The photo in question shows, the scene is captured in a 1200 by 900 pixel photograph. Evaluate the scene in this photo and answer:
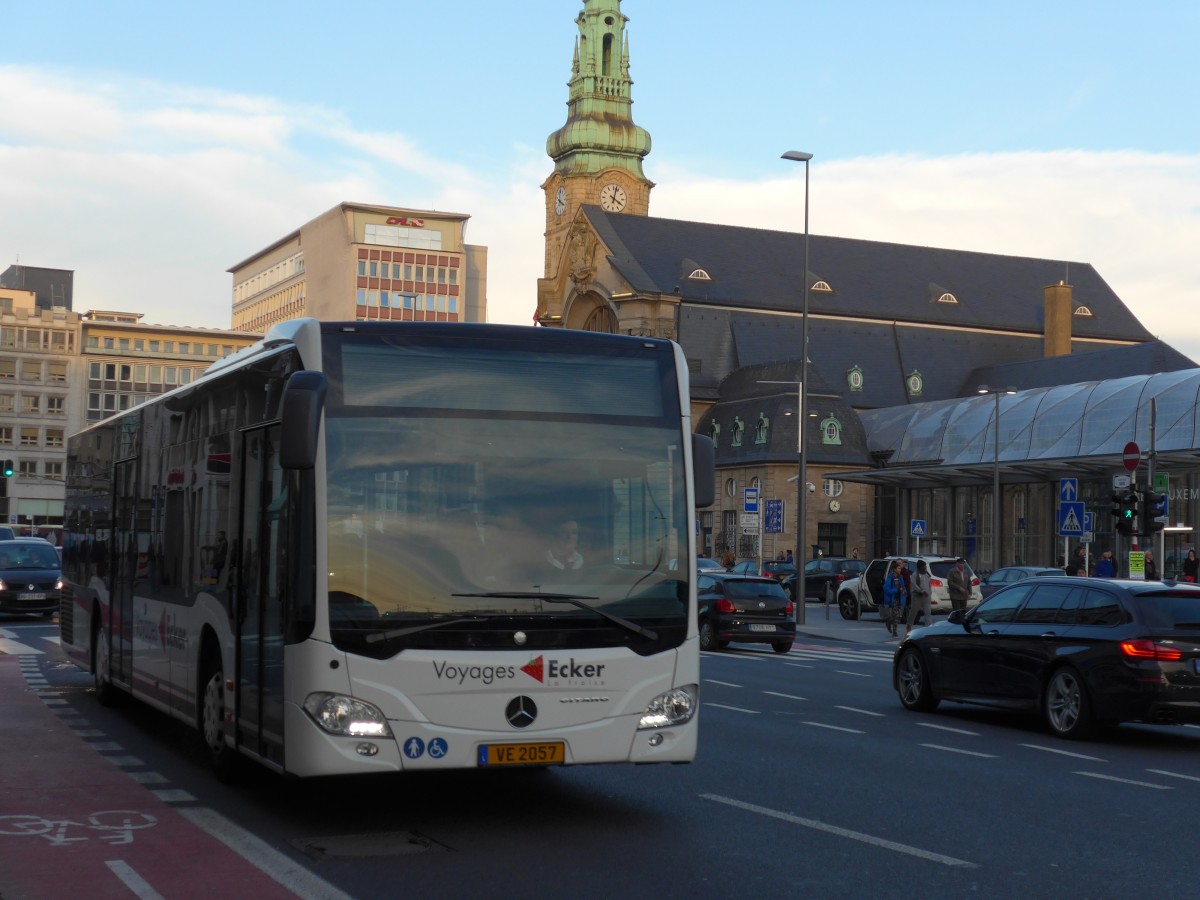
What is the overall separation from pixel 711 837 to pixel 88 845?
3368 mm

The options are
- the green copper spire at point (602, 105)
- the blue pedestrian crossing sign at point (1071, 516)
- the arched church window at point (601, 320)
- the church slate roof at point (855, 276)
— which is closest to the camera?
the blue pedestrian crossing sign at point (1071, 516)

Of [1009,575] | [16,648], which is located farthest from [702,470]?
[1009,575]

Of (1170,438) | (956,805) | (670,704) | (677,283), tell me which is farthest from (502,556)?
(677,283)

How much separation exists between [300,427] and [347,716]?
1588 mm

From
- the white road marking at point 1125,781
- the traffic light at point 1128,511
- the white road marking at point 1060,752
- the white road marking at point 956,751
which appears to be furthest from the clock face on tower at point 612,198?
the white road marking at point 1125,781

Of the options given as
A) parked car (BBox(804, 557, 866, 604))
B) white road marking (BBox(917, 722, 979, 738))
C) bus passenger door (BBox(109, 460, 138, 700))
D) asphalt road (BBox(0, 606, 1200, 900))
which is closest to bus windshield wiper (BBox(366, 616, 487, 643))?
asphalt road (BBox(0, 606, 1200, 900))

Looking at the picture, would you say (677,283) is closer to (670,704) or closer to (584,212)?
(584,212)

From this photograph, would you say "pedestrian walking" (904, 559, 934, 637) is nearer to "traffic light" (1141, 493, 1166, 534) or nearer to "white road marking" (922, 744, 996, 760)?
"traffic light" (1141, 493, 1166, 534)

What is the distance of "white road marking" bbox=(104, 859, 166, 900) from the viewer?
796 cm

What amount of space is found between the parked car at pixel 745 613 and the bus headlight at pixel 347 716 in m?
22.1

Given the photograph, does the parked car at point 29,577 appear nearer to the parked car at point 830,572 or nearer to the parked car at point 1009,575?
the parked car at point 1009,575

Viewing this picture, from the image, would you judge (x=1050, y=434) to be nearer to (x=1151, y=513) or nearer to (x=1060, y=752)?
(x=1151, y=513)

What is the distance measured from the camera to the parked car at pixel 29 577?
34938mm

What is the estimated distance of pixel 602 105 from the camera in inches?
4776
